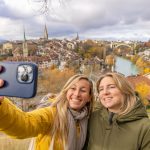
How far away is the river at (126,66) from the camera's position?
6727 centimetres

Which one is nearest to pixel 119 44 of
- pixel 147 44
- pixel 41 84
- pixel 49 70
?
pixel 147 44

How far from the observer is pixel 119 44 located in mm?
81375

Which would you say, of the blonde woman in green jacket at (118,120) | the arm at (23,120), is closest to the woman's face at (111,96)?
the blonde woman in green jacket at (118,120)

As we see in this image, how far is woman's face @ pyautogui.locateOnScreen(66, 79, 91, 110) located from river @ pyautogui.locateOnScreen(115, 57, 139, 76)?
64169 millimetres

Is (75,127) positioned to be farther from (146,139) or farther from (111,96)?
(146,139)

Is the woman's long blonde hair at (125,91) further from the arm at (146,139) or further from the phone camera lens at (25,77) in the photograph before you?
the phone camera lens at (25,77)

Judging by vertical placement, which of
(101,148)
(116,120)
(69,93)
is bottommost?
(101,148)

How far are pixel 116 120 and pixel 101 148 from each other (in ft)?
0.55

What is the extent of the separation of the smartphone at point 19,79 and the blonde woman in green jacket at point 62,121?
313 mm

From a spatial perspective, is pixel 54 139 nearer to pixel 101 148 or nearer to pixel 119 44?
pixel 101 148

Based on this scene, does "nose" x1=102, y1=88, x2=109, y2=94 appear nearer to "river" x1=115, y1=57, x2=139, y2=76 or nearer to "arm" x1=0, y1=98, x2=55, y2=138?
"arm" x1=0, y1=98, x2=55, y2=138

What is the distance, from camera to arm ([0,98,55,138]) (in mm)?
1429

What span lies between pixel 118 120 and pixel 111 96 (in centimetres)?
14

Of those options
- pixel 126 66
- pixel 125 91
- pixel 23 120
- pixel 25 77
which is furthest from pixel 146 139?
pixel 126 66
